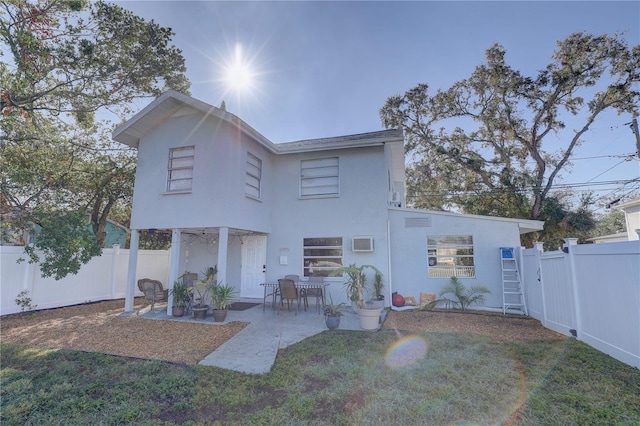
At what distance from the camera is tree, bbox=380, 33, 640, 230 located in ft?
50.5

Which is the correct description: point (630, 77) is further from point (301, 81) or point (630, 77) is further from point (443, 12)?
point (301, 81)

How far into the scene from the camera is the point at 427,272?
1023 cm

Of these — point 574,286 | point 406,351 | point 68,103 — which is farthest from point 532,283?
point 68,103

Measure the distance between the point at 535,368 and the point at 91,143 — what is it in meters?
17.0

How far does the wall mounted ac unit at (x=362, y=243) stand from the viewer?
10.1 meters

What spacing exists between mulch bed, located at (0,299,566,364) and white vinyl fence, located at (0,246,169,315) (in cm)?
50

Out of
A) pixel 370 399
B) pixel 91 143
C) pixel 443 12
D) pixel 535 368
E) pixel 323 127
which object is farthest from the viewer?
pixel 323 127

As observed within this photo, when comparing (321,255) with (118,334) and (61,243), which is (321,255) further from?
(61,243)

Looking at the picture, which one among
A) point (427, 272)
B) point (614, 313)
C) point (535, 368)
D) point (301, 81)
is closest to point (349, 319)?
point (427, 272)

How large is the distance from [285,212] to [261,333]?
202 inches

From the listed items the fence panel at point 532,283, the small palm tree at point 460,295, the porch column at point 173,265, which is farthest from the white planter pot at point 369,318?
the porch column at point 173,265

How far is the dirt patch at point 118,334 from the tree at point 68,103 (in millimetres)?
1533

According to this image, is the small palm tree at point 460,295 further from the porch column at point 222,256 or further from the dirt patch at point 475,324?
the porch column at point 222,256

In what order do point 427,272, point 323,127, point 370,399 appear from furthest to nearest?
point 323,127
point 427,272
point 370,399
